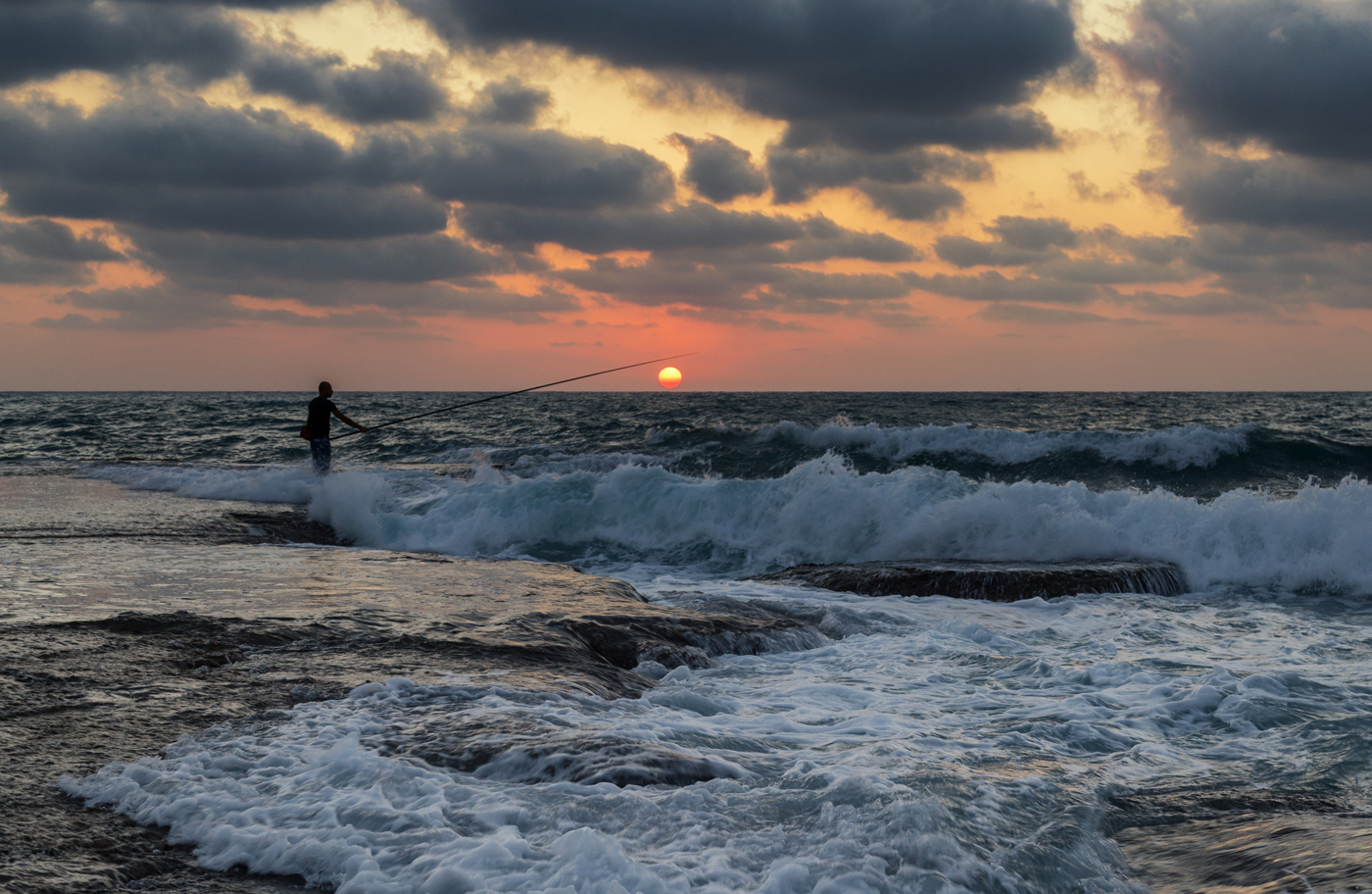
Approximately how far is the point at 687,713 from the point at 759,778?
105cm

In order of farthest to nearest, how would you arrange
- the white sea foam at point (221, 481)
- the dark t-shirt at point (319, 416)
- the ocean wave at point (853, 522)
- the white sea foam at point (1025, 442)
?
the white sea foam at point (1025, 442) → the white sea foam at point (221, 481) → the dark t-shirt at point (319, 416) → the ocean wave at point (853, 522)

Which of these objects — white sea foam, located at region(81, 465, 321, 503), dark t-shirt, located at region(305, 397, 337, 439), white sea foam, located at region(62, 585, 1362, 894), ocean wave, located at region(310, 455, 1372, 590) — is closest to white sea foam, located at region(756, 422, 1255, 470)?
ocean wave, located at region(310, 455, 1372, 590)

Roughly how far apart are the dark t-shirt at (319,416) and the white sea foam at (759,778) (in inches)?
409

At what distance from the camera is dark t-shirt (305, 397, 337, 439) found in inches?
566

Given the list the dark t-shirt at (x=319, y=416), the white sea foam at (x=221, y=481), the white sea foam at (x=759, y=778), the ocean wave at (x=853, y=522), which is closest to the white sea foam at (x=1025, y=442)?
the ocean wave at (x=853, y=522)

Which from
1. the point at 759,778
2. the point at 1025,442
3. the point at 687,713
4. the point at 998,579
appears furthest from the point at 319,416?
the point at 1025,442

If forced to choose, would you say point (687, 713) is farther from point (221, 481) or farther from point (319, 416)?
point (221, 481)

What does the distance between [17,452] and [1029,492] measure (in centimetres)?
2400

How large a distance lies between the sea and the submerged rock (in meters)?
0.19

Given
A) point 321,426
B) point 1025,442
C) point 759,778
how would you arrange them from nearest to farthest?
Answer: 1. point 759,778
2. point 321,426
3. point 1025,442

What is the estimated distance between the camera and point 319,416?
14.4m

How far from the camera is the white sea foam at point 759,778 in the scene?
292 cm

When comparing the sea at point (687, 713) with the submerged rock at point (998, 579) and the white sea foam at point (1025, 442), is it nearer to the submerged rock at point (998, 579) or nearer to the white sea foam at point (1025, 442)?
the submerged rock at point (998, 579)

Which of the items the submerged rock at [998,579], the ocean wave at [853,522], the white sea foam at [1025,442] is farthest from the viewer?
the white sea foam at [1025,442]
